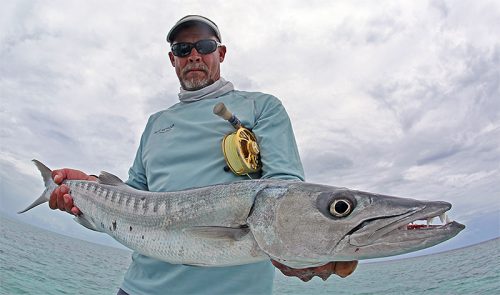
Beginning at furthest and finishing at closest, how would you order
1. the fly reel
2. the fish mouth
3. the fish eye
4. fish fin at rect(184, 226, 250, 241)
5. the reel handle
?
1. the reel handle
2. the fly reel
3. fish fin at rect(184, 226, 250, 241)
4. the fish eye
5. the fish mouth

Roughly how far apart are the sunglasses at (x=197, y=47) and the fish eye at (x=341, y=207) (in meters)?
2.32

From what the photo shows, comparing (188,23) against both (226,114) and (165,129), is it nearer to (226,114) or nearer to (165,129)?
(165,129)

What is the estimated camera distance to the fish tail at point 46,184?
3989 millimetres

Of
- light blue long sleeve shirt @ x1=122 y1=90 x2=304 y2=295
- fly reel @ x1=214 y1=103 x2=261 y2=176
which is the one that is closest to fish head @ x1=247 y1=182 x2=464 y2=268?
light blue long sleeve shirt @ x1=122 y1=90 x2=304 y2=295

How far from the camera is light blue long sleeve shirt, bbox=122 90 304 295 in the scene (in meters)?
2.43

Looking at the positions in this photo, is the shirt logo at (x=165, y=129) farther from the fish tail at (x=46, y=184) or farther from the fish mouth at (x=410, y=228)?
the fish mouth at (x=410, y=228)

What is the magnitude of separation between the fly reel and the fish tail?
2.35m

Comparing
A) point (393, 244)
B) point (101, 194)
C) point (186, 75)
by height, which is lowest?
point (393, 244)

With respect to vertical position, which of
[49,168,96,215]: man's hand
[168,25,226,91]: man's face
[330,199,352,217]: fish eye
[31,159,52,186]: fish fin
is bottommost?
[330,199,352,217]: fish eye

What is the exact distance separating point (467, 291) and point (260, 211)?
21750 mm

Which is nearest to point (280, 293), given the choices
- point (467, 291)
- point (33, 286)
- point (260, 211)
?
point (467, 291)

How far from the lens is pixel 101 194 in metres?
3.27

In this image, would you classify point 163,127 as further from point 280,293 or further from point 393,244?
point 280,293

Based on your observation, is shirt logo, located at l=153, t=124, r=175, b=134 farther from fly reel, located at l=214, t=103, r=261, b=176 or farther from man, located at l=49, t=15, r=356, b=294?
fly reel, located at l=214, t=103, r=261, b=176
